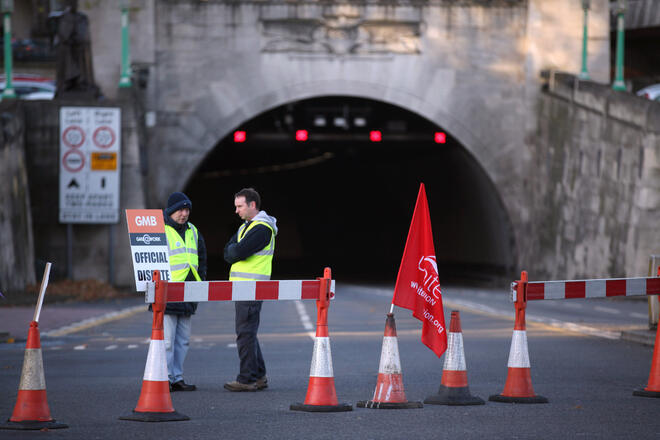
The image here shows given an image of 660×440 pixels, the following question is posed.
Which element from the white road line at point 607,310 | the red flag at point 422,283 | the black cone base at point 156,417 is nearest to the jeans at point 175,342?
the black cone base at point 156,417

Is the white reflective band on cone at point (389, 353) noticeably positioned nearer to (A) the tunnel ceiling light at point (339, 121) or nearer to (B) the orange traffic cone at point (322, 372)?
(B) the orange traffic cone at point (322, 372)

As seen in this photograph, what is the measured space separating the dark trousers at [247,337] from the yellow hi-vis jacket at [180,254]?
1.97 ft

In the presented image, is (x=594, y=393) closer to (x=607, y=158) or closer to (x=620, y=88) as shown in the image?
(x=607, y=158)

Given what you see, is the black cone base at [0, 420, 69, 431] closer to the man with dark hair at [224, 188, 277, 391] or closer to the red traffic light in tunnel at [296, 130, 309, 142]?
the man with dark hair at [224, 188, 277, 391]

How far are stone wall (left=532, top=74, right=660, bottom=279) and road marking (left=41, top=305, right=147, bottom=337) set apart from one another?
38.4 feet

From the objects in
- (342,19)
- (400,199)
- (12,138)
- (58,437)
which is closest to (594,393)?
(58,437)

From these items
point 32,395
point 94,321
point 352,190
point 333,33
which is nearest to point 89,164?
point 333,33

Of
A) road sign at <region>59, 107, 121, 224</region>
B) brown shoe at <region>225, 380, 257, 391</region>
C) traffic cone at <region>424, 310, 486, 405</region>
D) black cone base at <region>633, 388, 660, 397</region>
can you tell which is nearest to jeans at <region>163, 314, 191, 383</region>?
brown shoe at <region>225, 380, 257, 391</region>

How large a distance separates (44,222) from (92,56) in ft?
18.7

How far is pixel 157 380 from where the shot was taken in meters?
9.27

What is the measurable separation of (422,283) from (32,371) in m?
3.21

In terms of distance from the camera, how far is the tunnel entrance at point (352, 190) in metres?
41.3

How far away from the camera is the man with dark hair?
37.1ft

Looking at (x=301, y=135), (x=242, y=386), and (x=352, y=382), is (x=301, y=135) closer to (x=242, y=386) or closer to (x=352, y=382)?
(x=352, y=382)
